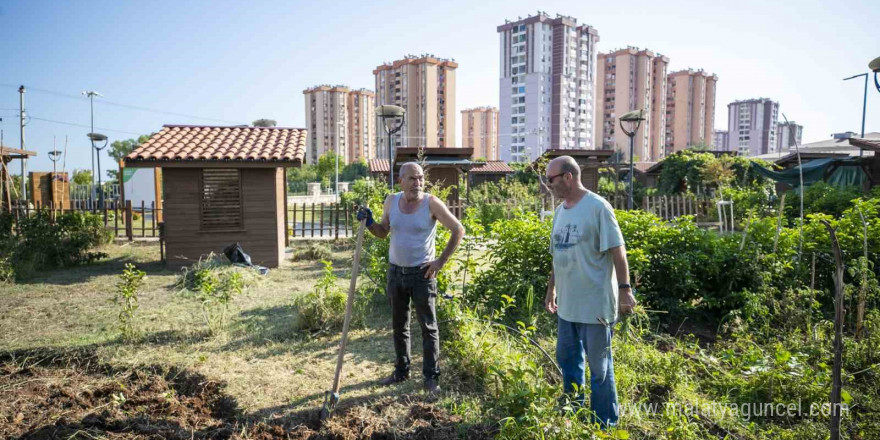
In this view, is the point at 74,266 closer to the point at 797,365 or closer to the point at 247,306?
the point at 247,306

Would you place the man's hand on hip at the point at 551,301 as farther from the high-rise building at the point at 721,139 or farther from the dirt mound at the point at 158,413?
the high-rise building at the point at 721,139

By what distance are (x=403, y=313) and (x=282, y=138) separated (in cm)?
903

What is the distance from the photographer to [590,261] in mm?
3150

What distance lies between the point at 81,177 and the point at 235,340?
4180 cm

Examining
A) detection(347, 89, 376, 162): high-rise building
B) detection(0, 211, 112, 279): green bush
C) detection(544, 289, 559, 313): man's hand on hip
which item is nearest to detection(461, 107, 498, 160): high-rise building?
detection(347, 89, 376, 162): high-rise building

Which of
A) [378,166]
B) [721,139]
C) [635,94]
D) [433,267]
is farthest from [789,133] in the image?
[721,139]

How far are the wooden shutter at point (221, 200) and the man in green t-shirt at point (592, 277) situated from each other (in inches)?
351

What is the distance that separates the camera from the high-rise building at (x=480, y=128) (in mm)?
93062

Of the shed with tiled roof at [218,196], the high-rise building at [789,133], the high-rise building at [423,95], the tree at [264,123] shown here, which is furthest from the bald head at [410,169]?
the high-rise building at [423,95]

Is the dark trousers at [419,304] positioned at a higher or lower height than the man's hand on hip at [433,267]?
lower

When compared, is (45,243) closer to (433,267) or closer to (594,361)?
(433,267)

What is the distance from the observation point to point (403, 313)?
14.0 ft

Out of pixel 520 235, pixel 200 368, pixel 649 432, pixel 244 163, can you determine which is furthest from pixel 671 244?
pixel 244 163

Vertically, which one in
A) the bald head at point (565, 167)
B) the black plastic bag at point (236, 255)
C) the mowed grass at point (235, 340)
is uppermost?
the bald head at point (565, 167)
